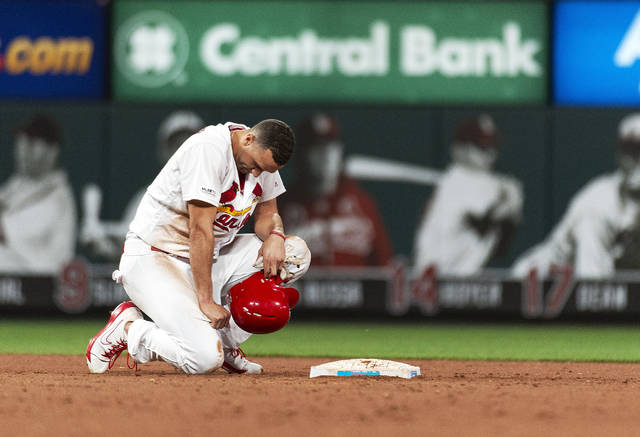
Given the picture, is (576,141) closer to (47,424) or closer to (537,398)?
(537,398)

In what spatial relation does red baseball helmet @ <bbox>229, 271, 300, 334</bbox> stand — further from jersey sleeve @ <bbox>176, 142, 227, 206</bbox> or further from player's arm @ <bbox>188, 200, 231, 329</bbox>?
jersey sleeve @ <bbox>176, 142, 227, 206</bbox>

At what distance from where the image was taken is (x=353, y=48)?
1200 cm

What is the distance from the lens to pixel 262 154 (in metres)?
5.65

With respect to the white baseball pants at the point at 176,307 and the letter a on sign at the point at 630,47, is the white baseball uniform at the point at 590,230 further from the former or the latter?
the white baseball pants at the point at 176,307

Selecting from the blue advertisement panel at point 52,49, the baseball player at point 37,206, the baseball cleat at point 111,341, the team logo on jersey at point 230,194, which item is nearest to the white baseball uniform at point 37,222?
the baseball player at point 37,206

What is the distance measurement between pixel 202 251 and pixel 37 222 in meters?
6.77

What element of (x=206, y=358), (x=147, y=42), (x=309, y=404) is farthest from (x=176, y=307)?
(x=147, y=42)

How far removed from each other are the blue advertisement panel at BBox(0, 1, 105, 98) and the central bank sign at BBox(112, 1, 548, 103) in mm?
395

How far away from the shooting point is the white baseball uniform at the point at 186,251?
5613 millimetres

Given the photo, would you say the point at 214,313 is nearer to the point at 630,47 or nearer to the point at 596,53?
the point at 596,53

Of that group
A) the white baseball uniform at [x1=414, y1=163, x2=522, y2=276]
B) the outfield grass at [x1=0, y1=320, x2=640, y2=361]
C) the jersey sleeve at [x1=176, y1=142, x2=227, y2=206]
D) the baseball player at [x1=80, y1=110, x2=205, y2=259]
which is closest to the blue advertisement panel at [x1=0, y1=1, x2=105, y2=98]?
the baseball player at [x1=80, y1=110, x2=205, y2=259]

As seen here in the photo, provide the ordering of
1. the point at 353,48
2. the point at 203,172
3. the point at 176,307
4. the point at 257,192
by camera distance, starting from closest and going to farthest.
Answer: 1. the point at 203,172
2. the point at 176,307
3. the point at 257,192
4. the point at 353,48

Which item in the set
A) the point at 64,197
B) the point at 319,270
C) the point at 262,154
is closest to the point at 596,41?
the point at 319,270

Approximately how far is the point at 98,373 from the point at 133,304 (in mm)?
426
